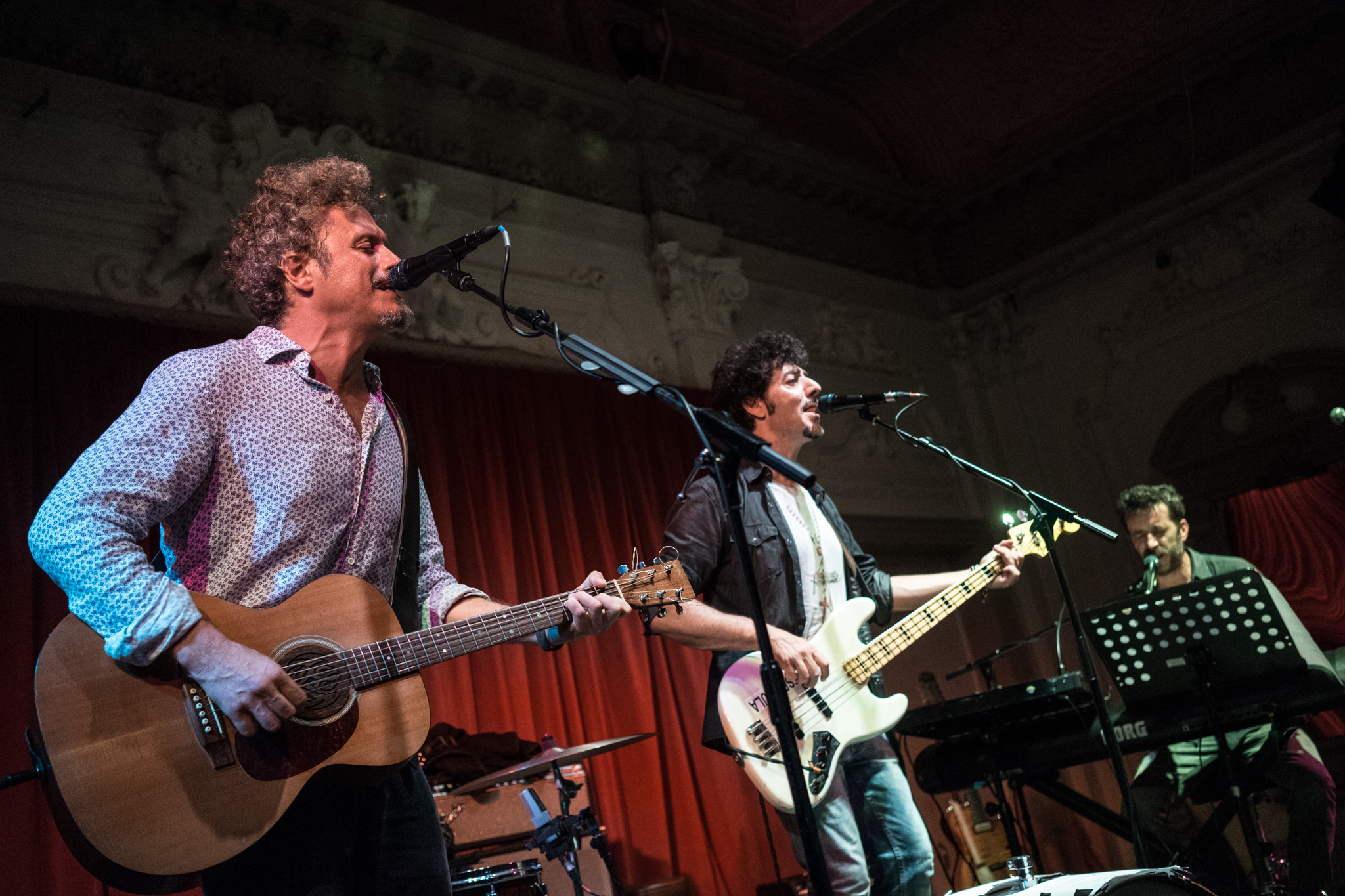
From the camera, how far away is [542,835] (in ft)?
12.9

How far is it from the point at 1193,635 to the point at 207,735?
141 inches

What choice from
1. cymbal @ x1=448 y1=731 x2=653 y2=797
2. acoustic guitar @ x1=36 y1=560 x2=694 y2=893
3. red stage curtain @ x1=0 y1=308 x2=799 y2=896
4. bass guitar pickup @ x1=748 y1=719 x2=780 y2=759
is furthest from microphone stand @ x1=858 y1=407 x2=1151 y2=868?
red stage curtain @ x1=0 y1=308 x2=799 y2=896

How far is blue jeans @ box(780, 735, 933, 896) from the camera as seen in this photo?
9.50ft

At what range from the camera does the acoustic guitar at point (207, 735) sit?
1812mm

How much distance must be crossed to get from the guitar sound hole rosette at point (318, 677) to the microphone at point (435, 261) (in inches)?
32.9

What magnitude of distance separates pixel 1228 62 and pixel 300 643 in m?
8.91

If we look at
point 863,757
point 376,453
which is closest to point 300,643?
point 376,453

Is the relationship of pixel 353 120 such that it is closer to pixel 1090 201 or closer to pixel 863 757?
pixel 863 757

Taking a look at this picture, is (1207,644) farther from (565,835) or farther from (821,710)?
(565,835)

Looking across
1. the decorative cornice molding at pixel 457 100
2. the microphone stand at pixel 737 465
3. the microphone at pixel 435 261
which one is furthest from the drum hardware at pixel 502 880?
the decorative cornice molding at pixel 457 100

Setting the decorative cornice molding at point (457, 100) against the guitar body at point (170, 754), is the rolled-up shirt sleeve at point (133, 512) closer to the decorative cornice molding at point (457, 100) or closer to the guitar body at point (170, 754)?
the guitar body at point (170, 754)

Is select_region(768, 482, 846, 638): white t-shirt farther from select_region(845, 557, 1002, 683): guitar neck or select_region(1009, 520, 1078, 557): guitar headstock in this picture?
select_region(1009, 520, 1078, 557): guitar headstock

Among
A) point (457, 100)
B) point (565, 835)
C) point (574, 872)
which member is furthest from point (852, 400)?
point (457, 100)

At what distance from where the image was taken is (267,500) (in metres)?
2.12
